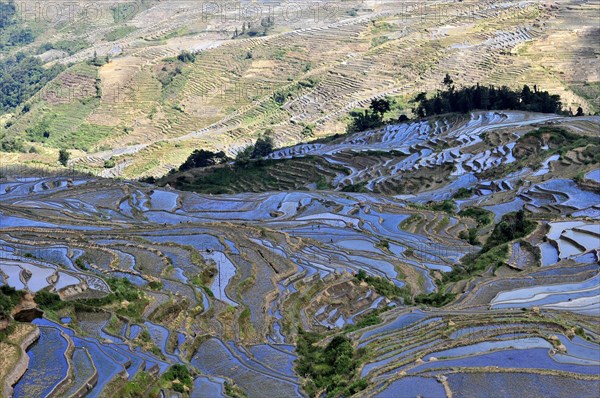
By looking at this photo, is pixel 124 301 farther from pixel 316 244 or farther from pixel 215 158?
pixel 215 158

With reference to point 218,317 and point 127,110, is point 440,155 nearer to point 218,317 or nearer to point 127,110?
point 218,317

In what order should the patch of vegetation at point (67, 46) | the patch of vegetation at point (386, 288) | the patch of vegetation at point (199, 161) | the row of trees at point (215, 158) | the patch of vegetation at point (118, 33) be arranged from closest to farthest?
1. the patch of vegetation at point (386, 288)
2. the row of trees at point (215, 158)
3. the patch of vegetation at point (199, 161)
4. the patch of vegetation at point (67, 46)
5. the patch of vegetation at point (118, 33)

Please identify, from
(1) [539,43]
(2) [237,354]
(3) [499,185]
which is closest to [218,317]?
(2) [237,354]

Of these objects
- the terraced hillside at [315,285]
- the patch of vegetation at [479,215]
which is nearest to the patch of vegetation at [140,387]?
the terraced hillside at [315,285]

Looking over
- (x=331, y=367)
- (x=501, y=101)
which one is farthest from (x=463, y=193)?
(x=331, y=367)

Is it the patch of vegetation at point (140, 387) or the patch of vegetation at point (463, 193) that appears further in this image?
the patch of vegetation at point (463, 193)

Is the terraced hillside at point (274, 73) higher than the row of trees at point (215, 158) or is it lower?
lower

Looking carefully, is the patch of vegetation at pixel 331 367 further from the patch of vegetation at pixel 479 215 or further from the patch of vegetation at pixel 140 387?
the patch of vegetation at pixel 479 215
